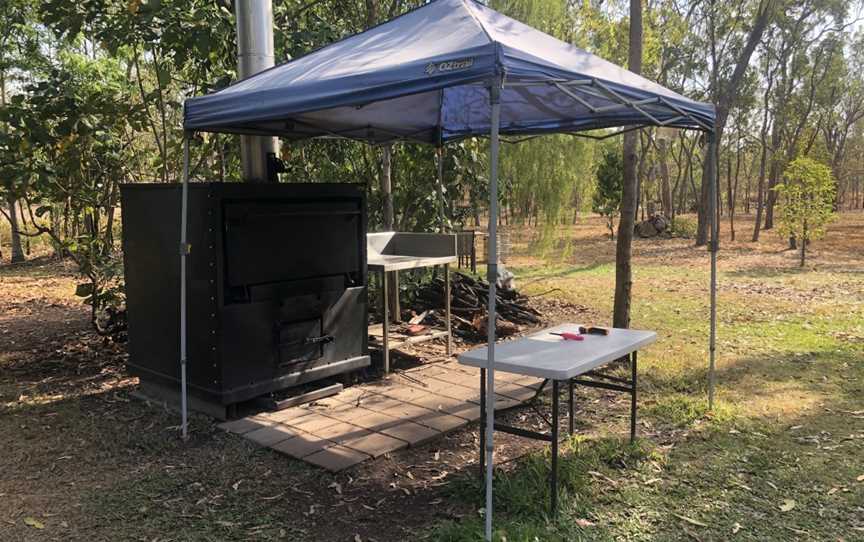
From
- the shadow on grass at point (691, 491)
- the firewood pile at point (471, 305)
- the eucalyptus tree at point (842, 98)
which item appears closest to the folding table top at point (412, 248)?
the firewood pile at point (471, 305)

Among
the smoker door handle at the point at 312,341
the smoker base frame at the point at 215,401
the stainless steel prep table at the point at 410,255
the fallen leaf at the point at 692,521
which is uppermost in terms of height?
the stainless steel prep table at the point at 410,255

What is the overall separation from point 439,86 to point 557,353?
1.49 meters

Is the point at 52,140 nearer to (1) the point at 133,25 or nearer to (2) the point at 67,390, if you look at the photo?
(1) the point at 133,25

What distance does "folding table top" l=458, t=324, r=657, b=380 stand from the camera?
2.98m

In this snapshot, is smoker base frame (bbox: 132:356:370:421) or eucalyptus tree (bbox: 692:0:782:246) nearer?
smoker base frame (bbox: 132:356:370:421)

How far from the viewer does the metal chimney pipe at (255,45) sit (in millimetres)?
4434

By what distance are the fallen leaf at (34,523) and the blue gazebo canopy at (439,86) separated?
2.20 metres

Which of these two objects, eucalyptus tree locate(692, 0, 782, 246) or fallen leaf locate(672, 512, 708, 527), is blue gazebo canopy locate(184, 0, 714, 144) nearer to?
fallen leaf locate(672, 512, 708, 527)

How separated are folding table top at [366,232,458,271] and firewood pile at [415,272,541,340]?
1070 mm

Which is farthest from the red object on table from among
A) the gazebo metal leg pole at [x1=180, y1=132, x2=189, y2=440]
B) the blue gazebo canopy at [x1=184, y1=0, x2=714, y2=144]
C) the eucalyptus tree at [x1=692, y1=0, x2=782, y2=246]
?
the eucalyptus tree at [x1=692, y1=0, x2=782, y2=246]

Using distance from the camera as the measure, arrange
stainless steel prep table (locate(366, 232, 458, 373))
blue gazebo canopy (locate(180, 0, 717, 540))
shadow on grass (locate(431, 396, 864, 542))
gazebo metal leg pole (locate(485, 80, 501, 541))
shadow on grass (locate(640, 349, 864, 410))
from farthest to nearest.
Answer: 1. stainless steel prep table (locate(366, 232, 458, 373))
2. shadow on grass (locate(640, 349, 864, 410))
3. shadow on grass (locate(431, 396, 864, 542))
4. blue gazebo canopy (locate(180, 0, 717, 540))
5. gazebo metal leg pole (locate(485, 80, 501, 541))

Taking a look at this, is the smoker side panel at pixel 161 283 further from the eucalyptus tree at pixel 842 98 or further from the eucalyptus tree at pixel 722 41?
the eucalyptus tree at pixel 842 98

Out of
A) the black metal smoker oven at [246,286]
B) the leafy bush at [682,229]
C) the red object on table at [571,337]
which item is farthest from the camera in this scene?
the leafy bush at [682,229]

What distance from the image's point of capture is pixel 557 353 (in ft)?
10.9
